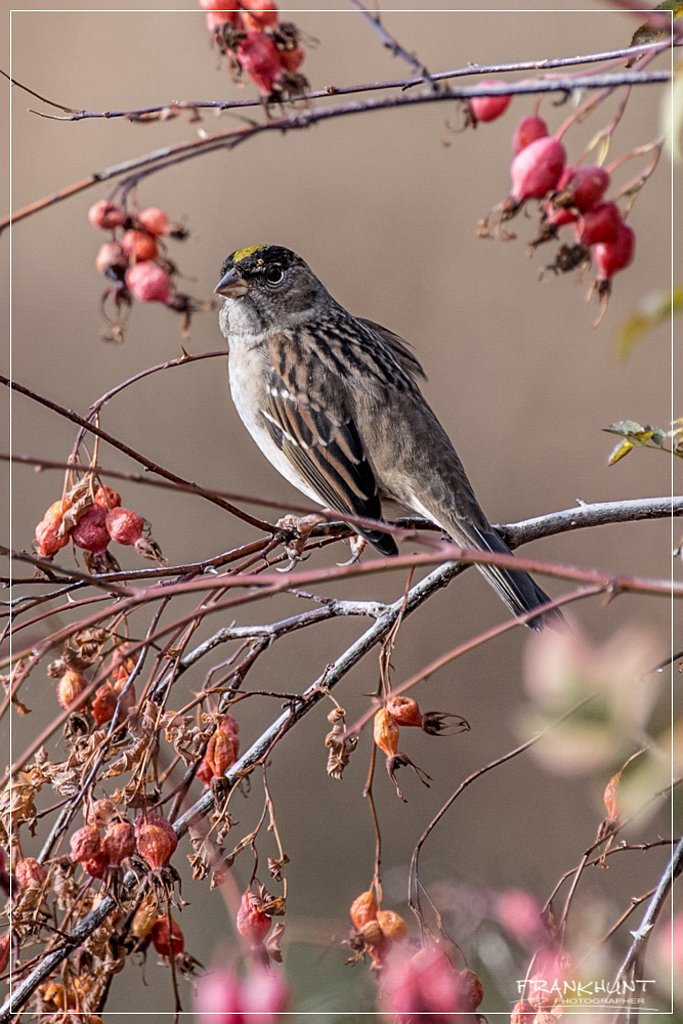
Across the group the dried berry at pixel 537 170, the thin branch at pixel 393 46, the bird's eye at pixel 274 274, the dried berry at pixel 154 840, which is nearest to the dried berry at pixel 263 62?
the thin branch at pixel 393 46

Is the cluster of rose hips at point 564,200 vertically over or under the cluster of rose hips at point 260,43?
under

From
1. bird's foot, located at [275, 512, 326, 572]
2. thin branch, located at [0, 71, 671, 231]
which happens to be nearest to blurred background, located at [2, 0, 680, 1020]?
bird's foot, located at [275, 512, 326, 572]

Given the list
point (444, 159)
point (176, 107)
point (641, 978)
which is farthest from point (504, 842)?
point (176, 107)

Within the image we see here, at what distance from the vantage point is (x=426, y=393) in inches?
143

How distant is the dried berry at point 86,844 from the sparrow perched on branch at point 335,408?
0.92m

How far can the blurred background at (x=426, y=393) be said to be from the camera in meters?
3.35

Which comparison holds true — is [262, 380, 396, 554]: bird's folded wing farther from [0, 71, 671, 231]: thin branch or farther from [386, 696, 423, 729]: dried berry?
[0, 71, 671, 231]: thin branch

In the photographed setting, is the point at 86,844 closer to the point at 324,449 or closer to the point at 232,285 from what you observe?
the point at 324,449

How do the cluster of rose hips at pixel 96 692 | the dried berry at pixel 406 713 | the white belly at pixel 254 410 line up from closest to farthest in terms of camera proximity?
the dried berry at pixel 406 713, the cluster of rose hips at pixel 96 692, the white belly at pixel 254 410

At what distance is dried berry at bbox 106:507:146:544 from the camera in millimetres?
1513

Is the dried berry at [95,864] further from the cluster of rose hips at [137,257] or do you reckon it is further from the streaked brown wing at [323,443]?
the streaked brown wing at [323,443]

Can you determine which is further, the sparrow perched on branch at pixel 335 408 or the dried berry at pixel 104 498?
the sparrow perched on branch at pixel 335 408

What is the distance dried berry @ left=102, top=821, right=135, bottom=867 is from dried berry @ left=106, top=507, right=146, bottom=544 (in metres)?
0.43

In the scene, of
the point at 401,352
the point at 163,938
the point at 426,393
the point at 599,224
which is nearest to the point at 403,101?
the point at 599,224
